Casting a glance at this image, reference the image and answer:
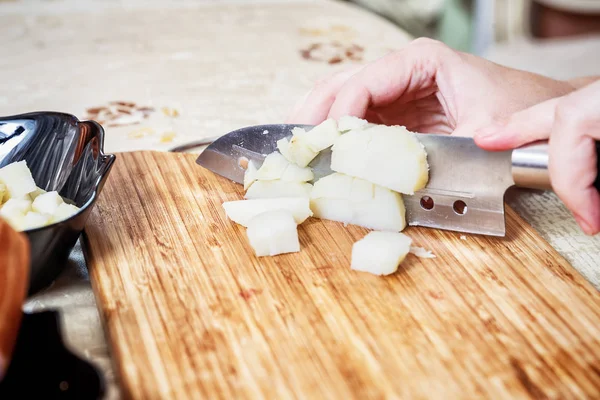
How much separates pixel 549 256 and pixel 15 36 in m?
1.87

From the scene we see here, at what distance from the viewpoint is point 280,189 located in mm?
1154

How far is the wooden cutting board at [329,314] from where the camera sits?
0.80 metres

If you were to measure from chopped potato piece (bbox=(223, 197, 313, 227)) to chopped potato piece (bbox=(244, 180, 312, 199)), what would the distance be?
0.03m

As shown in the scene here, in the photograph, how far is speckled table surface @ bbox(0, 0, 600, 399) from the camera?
3.92 feet

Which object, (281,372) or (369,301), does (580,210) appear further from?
(281,372)

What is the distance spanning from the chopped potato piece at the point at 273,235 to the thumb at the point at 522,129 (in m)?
0.33

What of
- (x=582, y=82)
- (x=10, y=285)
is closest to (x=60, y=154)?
(x=10, y=285)

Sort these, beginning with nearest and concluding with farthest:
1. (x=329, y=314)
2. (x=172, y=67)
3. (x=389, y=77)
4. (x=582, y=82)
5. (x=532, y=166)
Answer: (x=329, y=314) → (x=532, y=166) → (x=389, y=77) → (x=582, y=82) → (x=172, y=67)

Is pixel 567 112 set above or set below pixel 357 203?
above

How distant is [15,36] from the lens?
2.17 metres

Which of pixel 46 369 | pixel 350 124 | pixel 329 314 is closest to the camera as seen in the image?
pixel 46 369

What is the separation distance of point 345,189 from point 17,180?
0.53m

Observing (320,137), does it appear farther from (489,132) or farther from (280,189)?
(489,132)

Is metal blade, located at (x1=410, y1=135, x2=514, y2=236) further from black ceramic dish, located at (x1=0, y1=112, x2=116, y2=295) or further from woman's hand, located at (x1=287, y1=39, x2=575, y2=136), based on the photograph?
black ceramic dish, located at (x1=0, y1=112, x2=116, y2=295)
